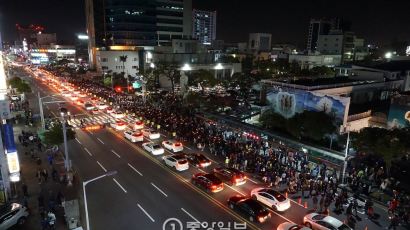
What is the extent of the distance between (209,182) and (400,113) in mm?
26297

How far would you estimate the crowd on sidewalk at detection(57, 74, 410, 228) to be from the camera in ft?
72.3

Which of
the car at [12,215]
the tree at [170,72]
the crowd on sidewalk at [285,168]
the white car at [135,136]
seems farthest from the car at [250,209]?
the tree at [170,72]

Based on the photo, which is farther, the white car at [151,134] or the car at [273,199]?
the white car at [151,134]

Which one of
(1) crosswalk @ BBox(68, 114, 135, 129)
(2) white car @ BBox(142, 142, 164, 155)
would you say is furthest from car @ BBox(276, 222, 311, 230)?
(1) crosswalk @ BBox(68, 114, 135, 129)

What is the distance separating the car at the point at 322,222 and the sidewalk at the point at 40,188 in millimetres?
15411

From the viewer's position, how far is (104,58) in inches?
3999

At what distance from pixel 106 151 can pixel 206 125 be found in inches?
546

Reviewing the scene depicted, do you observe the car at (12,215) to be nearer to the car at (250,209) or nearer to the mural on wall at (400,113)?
the car at (250,209)

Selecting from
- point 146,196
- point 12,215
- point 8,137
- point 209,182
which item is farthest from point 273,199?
point 8,137

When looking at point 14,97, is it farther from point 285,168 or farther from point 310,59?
point 310,59

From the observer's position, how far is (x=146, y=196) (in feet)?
77.5

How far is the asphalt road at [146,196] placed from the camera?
20.4 m

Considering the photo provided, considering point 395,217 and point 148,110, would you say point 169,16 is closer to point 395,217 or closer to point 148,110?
point 148,110

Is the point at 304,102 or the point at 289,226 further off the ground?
the point at 304,102
